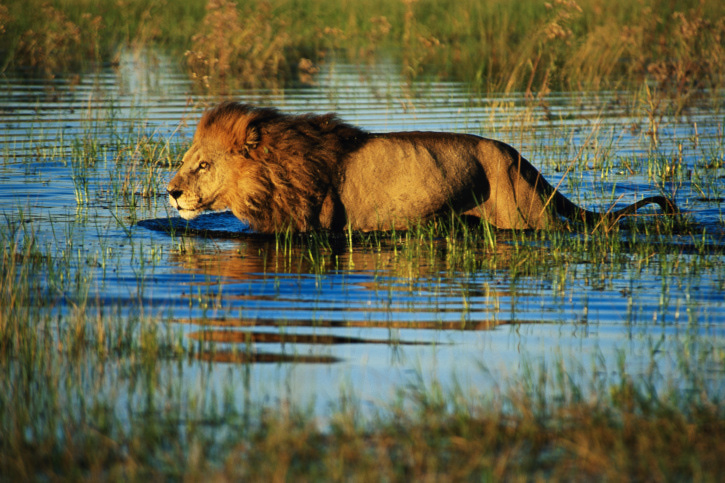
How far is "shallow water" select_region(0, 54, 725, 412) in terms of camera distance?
5.00 meters

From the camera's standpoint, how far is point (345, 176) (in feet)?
28.3

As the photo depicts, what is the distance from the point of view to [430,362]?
202 inches

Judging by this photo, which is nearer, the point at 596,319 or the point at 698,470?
the point at 698,470

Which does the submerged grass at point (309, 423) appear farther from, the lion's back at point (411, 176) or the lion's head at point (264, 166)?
the lion's back at point (411, 176)

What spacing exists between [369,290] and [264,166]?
2.25m

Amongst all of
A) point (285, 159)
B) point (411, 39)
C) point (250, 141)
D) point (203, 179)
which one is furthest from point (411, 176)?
point (411, 39)

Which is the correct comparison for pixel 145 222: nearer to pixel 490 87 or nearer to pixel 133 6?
pixel 490 87

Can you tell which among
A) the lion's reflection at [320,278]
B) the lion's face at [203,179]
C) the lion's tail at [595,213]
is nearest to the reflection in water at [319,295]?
the lion's reflection at [320,278]

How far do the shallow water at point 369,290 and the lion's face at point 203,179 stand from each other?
1.36 feet

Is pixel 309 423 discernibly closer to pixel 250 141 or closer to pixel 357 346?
pixel 357 346

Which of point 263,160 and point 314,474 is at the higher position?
point 263,160

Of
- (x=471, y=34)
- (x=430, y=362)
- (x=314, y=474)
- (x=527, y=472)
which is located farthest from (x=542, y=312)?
(x=471, y=34)

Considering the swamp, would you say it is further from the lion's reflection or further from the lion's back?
the lion's back

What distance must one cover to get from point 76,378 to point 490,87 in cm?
1503
